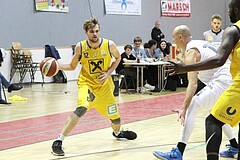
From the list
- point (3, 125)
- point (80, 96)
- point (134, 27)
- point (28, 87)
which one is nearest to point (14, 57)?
point (28, 87)

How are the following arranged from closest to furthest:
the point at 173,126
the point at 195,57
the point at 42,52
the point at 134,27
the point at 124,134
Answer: the point at 195,57
the point at 124,134
the point at 173,126
the point at 42,52
the point at 134,27

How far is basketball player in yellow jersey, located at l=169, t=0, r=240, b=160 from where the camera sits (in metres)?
3.99

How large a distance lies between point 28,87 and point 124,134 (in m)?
9.72

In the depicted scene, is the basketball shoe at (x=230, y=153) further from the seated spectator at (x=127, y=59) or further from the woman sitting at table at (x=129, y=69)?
the seated spectator at (x=127, y=59)

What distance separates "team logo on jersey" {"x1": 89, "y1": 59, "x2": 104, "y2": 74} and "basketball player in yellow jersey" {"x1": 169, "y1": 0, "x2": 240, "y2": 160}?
276cm

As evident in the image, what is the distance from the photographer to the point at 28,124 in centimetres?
884

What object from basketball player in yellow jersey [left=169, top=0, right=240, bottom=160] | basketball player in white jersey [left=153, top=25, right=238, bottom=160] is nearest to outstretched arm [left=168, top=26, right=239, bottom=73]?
basketball player in yellow jersey [left=169, top=0, right=240, bottom=160]

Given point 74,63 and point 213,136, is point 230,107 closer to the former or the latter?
point 213,136

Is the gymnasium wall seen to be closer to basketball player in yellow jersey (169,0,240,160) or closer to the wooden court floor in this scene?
the wooden court floor

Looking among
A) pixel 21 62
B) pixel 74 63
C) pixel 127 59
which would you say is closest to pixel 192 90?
pixel 74 63

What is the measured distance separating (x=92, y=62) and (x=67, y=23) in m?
12.4

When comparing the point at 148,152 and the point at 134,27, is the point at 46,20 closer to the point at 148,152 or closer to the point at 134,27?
the point at 134,27

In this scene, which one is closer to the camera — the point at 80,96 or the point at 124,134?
the point at 80,96

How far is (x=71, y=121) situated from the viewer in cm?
648
